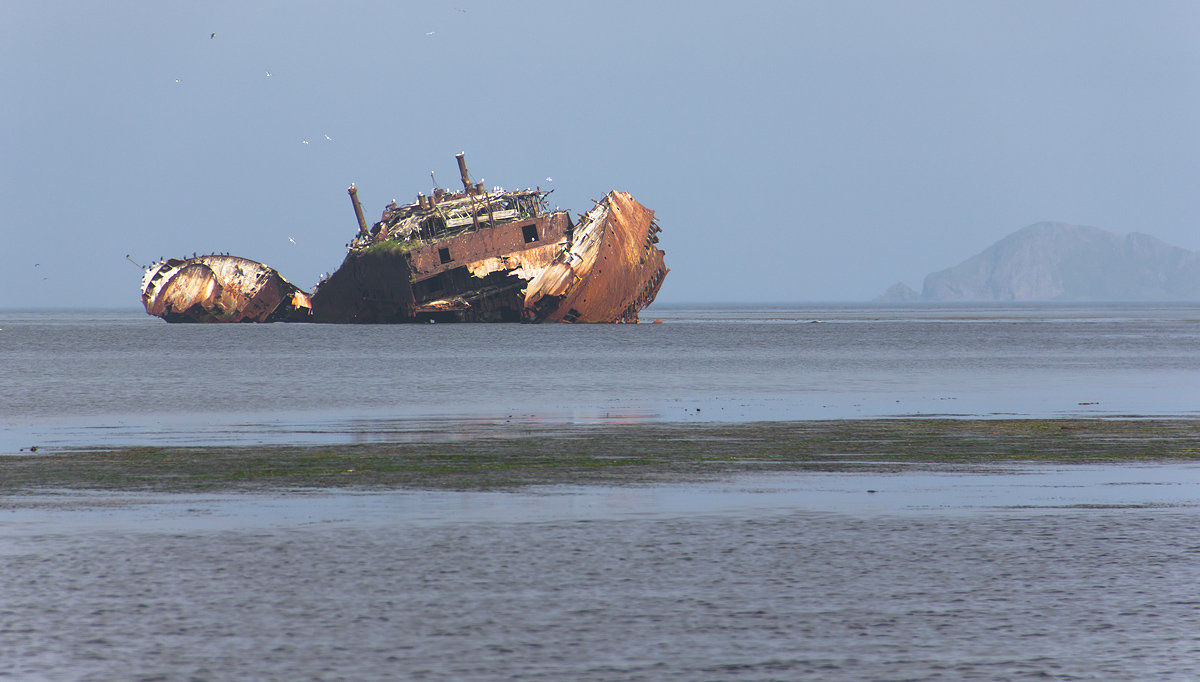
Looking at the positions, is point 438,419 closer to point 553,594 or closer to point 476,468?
point 476,468

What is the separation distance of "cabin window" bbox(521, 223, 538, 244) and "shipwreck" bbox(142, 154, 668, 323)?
69 millimetres

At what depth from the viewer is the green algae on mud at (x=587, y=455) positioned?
2256 cm

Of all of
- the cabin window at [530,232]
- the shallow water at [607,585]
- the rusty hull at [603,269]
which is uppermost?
the cabin window at [530,232]

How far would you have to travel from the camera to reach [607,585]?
551 inches

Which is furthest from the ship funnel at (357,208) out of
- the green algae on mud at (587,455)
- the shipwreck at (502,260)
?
the green algae on mud at (587,455)

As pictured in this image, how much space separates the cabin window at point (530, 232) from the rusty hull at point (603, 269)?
239cm

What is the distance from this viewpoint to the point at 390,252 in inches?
3967

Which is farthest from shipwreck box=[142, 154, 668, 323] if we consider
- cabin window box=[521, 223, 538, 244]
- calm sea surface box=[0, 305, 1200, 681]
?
calm sea surface box=[0, 305, 1200, 681]

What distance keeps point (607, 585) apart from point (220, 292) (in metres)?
114

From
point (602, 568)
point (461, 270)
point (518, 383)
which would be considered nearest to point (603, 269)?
point (461, 270)

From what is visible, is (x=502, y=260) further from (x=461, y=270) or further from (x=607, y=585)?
(x=607, y=585)

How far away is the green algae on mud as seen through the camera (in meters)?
22.6

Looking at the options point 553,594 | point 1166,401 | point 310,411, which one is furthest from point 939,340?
point 553,594

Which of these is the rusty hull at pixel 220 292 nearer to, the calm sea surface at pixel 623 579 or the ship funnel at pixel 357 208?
the ship funnel at pixel 357 208
